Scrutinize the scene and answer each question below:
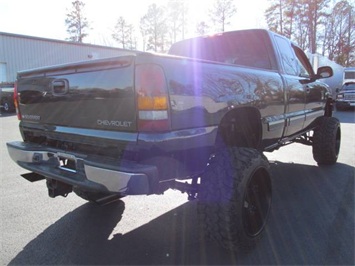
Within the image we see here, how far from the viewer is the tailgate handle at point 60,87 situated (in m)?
3.10

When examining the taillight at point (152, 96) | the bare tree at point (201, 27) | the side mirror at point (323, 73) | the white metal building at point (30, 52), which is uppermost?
the bare tree at point (201, 27)

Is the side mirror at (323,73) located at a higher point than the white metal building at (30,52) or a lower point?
lower

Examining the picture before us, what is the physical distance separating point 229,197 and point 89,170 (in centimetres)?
115

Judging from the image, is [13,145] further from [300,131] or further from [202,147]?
[300,131]

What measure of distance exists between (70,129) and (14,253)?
1.24 meters

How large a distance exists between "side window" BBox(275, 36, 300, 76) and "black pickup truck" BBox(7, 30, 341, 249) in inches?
25.6

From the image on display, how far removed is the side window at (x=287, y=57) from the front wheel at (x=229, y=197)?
2022mm

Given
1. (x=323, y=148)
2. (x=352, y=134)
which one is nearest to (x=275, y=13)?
(x=352, y=134)

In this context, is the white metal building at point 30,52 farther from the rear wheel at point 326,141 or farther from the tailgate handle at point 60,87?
the tailgate handle at point 60,87

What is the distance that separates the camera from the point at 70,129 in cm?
313

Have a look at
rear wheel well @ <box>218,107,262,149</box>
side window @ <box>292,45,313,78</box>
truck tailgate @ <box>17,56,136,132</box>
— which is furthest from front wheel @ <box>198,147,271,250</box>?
side window @ <box>292,45,313,78</box>

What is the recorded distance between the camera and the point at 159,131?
2.48 metres

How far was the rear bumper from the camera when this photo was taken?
236 centimetres

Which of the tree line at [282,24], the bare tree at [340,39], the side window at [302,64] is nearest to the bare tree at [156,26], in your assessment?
the tree line at [282,24]
